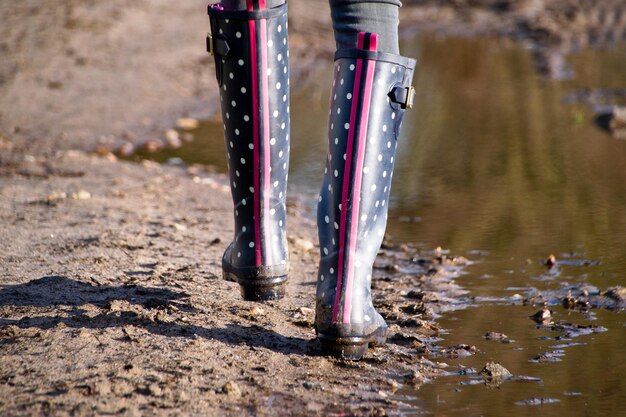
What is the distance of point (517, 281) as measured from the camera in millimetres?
2771

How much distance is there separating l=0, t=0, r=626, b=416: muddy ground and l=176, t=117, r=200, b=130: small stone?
0.06 m

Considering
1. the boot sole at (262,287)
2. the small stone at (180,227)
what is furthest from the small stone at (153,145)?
the boot sole at (262,287)

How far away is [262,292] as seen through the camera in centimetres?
224

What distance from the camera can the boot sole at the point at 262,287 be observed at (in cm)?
223

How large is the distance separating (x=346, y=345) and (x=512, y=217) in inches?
60.1

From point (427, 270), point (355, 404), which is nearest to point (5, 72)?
point (427, 270)

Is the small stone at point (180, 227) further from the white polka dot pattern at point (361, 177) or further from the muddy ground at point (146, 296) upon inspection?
the white polka dot pattern at point (361, 177)

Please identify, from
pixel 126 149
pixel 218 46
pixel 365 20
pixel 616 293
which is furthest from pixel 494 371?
pixel 126 149

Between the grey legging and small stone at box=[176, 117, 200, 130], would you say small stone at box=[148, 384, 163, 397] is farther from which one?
small stone at box=[176, 117, 200, 130]

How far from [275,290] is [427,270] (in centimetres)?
79

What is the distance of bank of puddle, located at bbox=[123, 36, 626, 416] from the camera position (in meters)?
2.05

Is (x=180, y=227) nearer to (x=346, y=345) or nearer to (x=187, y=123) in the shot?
(x=346, y=345)

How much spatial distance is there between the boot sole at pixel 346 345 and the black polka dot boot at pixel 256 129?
23cm

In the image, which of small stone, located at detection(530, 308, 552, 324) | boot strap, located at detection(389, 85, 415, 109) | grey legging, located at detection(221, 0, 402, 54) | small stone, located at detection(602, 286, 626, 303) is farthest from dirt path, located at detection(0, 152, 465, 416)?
grey legging, located at detection(221, 0, 402, 54)
